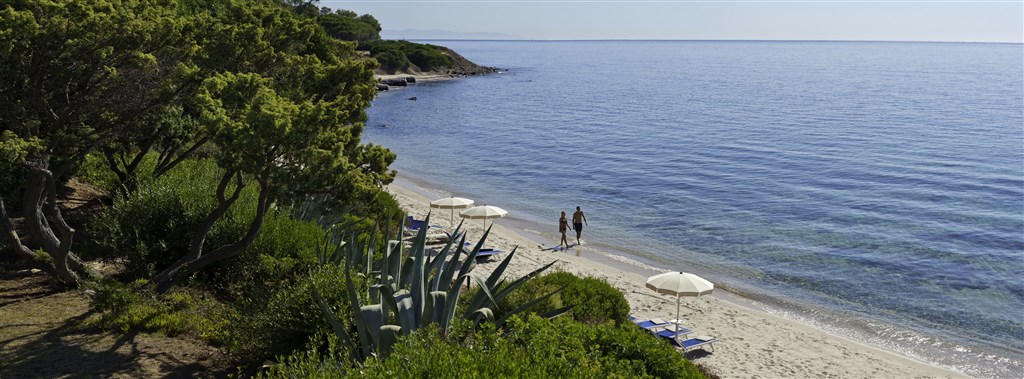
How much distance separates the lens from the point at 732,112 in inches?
2931

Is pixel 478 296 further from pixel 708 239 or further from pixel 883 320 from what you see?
pixel 708 239

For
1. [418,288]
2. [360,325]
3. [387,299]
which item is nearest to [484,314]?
[418,288]

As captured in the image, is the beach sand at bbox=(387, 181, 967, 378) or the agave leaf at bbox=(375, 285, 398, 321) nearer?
the agave leaf at bbox=(375, 285, 398, 321)

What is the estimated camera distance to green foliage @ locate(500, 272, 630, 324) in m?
13.5

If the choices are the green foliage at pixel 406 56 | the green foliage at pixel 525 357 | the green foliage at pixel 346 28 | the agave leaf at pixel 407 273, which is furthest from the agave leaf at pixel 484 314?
the green foliage at pixel 406 56

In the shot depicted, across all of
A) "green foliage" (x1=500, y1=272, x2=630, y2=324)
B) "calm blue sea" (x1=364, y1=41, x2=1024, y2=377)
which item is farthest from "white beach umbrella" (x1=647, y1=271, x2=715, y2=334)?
"calm blue sea" (x1=364, y1=41, x2=1024, y2=377)

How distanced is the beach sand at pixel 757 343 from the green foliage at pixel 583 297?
2156 millimetres

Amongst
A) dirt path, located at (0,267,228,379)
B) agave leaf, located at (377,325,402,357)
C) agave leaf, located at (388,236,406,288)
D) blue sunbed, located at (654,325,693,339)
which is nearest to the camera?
agave leaf, located at (377,325,402,357)

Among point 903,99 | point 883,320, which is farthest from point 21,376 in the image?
point 903,99

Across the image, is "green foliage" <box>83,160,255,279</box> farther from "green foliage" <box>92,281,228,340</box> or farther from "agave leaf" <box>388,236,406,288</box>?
"agave leaf" <box>388,236,406,288</box>

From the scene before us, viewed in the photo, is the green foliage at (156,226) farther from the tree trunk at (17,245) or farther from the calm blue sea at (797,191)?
the calm blue sea at (797,191)

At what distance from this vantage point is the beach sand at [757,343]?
50.7 ft

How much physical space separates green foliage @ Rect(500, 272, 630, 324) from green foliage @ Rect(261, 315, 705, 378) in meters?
3.62

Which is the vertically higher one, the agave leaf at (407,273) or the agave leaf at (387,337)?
the agave leaf at (407,273)
